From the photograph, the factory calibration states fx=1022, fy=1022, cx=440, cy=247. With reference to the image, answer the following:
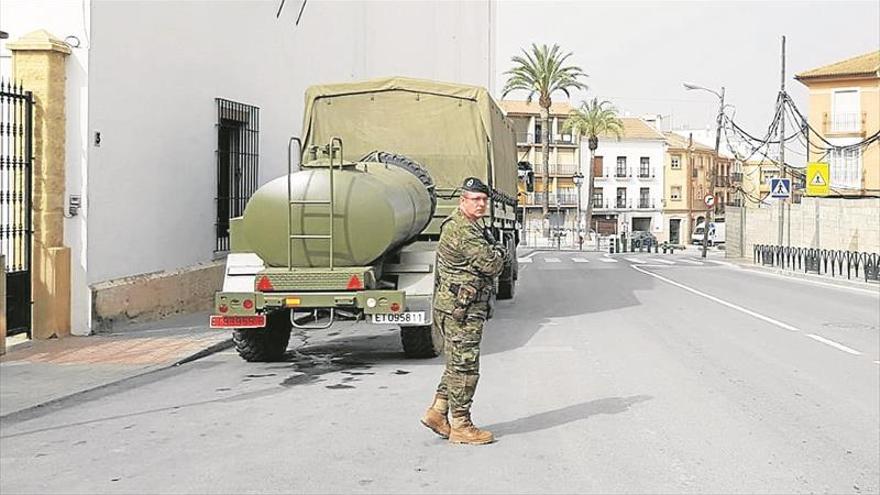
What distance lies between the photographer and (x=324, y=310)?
10609 mm

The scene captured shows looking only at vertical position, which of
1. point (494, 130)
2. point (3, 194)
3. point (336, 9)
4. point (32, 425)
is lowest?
point (32, 425)

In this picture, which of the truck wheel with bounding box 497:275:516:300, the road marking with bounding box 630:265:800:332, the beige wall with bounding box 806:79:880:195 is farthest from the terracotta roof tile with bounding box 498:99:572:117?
the truck wheel with bounding box 497:275:516:300

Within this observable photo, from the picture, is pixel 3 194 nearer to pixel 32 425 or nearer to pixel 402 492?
pixel 32 425

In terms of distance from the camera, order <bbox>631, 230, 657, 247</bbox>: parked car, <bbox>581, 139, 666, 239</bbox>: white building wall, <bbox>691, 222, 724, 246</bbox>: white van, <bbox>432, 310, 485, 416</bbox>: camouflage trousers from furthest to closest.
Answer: <bbox>581, 139, 666, 239</bbox>: white building wall → <bbox>691, 222, 724, 246</bbox>: white van → <bbox>631, 230, 657, 247</bbox>: parked car → <bbox>432, 310, 485, 416</bbox>: camouflage trousers

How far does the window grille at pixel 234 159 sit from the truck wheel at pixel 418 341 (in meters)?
7.39

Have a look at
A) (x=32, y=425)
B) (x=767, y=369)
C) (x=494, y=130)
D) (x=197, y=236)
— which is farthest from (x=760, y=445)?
(x=197, y=236)

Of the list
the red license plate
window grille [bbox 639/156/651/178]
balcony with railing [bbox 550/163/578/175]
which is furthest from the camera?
window grille [bbox 639/156/651/178]

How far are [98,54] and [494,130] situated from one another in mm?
5856

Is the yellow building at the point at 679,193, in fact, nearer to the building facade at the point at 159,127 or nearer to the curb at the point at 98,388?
the building facade at the point at 159,127

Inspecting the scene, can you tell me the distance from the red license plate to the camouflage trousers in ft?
12.4

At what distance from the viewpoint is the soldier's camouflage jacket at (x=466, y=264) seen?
23.4 feet

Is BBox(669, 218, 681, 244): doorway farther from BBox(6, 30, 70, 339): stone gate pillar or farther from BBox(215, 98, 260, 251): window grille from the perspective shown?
BBox(6, 30, 70, 339): stone gate pillar

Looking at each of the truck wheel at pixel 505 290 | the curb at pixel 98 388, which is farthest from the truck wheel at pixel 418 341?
the truck wheel at pixel 505 290

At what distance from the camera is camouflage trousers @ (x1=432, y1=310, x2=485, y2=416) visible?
23.3 feet
